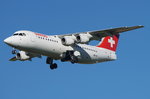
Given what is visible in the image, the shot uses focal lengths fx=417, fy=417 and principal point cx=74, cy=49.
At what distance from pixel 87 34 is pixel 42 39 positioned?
4612 mm

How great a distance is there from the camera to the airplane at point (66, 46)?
119 feet

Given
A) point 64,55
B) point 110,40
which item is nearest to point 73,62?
point 64,55

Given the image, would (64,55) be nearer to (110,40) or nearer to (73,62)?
(73,62)

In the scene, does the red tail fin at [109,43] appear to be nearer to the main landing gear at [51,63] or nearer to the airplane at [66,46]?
the airplane at [66,46]

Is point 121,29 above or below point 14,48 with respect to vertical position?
above

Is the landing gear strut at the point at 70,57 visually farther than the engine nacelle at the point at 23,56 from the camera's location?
No

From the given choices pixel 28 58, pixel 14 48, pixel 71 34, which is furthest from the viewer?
pixel 28 58

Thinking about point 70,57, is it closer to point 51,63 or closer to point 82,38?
point 82,38

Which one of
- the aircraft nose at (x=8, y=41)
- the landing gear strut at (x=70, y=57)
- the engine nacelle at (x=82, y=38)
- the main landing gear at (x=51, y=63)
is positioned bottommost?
the aircraft nose at (x=8, y=41)

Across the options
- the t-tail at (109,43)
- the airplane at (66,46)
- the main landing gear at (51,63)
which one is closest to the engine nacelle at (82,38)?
the airplane at (66,46)

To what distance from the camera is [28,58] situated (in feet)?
136

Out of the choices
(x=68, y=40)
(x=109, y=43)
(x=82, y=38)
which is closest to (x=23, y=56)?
(x=68, y=40)

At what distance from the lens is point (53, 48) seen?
37.3 meters

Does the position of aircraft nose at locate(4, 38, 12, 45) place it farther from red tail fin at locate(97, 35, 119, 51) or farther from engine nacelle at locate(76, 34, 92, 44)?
red tail fin at locate(97, 35, 119, 51)
